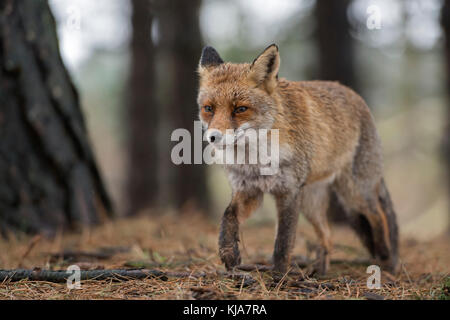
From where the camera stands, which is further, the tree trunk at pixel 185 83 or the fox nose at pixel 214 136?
the tree trunk at pixel 185 83

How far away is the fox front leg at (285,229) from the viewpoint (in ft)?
10.2

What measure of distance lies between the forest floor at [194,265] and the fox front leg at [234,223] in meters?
A: 0.15

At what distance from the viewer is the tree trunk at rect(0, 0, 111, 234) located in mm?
4359

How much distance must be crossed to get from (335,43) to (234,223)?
18.5 ft

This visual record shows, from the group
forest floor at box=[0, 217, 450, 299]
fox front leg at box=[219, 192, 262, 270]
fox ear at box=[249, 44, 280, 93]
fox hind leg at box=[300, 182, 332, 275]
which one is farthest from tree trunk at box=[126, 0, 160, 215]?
fox ear at box=[249, 44, 280, 93]

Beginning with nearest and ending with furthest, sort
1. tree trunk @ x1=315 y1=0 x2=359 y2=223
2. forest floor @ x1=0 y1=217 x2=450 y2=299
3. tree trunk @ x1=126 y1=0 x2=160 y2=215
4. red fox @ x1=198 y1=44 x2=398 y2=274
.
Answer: forest floor @ x1=0 y1=217 x2=450 y2=299
red fox @ x1=198 y1=44 x2=398 y2=274
tree trunk @ x1=315 y1=0 x2=359 y2=223
tree trunk @ x1=126 y1=0 x2=160 y2=215

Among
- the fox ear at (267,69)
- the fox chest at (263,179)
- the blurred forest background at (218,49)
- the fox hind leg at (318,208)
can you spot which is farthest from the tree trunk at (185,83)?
the fox ear at (267,69)

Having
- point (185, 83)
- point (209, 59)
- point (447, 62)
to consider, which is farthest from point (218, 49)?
point (209, 59)

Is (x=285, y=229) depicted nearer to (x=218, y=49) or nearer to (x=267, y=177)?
(x=267, y=177)

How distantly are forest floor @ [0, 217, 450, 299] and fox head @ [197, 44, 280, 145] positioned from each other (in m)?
0.99

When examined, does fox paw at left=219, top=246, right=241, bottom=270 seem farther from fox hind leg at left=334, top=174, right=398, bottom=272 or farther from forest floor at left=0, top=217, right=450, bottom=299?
fox hind leg at left=334, top=174, right=398, bottom=272

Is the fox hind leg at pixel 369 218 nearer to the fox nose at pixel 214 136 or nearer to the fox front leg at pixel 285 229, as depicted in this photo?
the fox front leg at pixel 285 229
